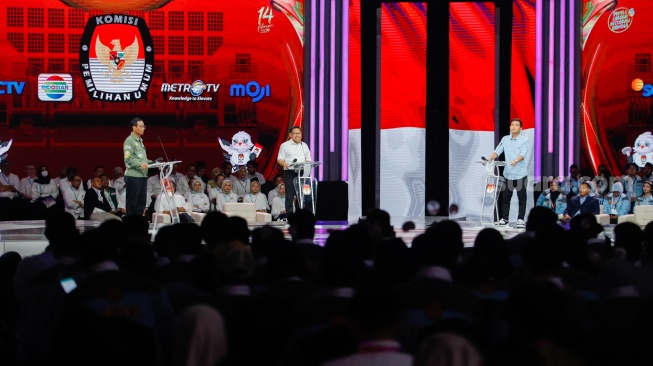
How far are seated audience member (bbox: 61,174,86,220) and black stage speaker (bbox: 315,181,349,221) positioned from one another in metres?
3.64

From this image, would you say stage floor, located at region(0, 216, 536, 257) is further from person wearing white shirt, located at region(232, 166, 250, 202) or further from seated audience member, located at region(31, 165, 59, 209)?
person wearing white shirt, located at region(232, 166, 250, 202)

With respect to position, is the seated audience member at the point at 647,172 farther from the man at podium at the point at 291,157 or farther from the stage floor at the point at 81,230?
the man at podium at the point at 291,157

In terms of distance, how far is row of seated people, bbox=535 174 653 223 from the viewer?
35.6 ft

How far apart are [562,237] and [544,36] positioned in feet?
26.7

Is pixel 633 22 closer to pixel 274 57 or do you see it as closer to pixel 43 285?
pixel 274 57

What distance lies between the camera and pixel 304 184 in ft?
34.5

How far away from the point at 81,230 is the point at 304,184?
2452 millimetres

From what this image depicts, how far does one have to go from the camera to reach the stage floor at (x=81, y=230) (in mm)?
8070

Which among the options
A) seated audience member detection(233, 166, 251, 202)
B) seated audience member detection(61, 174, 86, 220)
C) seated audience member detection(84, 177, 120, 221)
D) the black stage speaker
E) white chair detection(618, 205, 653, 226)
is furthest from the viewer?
seated audience member detection(233, 166, 251, 202)

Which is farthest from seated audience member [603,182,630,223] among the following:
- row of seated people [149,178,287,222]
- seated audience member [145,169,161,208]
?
seated audience member [145,169,161,208]

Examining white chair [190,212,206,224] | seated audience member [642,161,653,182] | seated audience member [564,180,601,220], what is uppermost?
seated audience member [642,161,653,182]

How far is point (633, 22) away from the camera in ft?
43.8

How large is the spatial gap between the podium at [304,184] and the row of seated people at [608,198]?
107 inches

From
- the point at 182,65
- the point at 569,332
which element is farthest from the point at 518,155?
the point at 569,332
